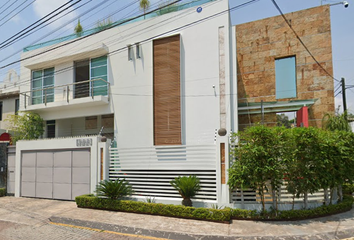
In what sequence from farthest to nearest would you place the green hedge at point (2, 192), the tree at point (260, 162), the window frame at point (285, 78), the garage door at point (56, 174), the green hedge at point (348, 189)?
the window frame at point (285, 78), the green hedge at point (2, 192), the garage door at point (56, 174), the green hedge at point (348, 189), the tree at point (260, 162)

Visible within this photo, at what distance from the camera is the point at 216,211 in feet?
22.1

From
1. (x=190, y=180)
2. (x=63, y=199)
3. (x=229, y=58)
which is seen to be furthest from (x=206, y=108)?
(x=63, y=199)

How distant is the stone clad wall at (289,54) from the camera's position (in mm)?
12375

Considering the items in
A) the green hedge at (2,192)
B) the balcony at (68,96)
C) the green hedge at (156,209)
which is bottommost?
the green hedge at (2,192)

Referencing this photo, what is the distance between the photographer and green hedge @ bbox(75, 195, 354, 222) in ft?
21.9

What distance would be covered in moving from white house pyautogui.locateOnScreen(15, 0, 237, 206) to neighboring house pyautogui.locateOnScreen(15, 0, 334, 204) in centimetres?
4

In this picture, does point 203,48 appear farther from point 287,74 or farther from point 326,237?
point 326,237

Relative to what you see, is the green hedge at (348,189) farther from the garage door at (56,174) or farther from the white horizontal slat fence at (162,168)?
the garage door at (56,174)

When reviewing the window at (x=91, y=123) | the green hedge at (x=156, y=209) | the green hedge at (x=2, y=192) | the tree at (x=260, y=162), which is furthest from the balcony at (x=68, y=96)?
the tree at (x=260, y=162)

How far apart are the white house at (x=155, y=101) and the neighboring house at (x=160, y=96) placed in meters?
0.04

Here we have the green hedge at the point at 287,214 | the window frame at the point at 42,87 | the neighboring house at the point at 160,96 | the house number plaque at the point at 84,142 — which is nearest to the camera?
the green hedge at the point at 287,214

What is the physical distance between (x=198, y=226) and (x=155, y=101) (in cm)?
625

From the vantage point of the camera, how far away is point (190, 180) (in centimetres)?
766

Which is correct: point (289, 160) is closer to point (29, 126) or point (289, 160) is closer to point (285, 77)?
point (285, 77)
